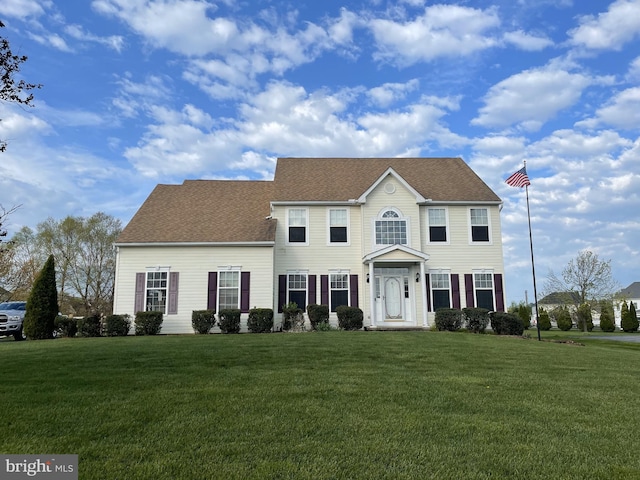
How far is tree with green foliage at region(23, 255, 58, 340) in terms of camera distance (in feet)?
55.4

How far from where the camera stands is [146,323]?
58.8 ft

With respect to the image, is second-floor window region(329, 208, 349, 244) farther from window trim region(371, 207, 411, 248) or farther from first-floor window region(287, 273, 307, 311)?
first-floor window region(287, 273, 307, 311)

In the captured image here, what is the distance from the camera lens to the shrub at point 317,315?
60.2 feet

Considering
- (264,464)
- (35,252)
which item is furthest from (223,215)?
(35,252)

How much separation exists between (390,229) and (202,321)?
9.04 meters

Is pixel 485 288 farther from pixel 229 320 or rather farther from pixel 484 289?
pixel 229 320

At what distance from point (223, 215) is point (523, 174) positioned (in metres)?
13.2

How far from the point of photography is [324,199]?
2073 cm

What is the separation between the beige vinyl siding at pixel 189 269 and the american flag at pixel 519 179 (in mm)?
10442

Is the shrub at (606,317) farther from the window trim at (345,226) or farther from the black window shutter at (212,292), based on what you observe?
the black window shutter at (212,292)

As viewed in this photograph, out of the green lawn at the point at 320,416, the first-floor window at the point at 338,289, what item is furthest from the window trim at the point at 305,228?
the green lawn at the point at 320,416

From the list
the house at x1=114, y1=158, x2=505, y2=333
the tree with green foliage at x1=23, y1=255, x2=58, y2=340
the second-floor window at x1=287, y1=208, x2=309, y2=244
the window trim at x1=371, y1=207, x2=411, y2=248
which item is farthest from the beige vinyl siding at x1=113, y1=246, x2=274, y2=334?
the window trim at x1=371, y1=207, x2=411, y2=248

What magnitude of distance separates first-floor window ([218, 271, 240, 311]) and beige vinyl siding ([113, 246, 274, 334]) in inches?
19.7

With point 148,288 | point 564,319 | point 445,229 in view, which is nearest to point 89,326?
point 148,288
